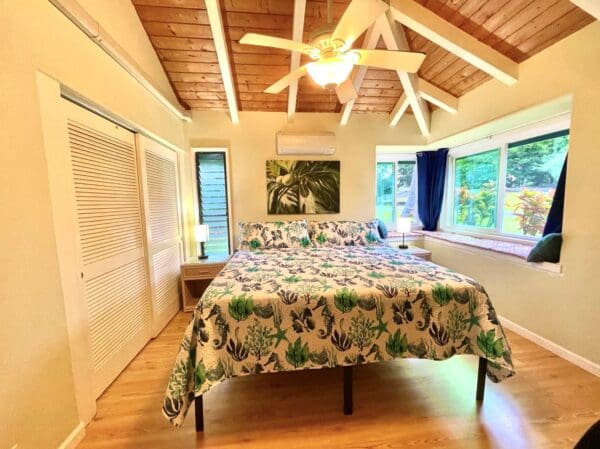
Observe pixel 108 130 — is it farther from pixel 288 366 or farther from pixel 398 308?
pixel 398 308

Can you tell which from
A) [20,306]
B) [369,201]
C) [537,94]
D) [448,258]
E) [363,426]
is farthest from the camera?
[369,201]

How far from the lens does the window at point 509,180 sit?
8.45 ft

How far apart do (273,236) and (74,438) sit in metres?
2.16

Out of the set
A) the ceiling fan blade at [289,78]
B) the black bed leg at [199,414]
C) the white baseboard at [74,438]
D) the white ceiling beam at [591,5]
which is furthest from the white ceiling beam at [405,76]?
the white baseboard at [74,438]

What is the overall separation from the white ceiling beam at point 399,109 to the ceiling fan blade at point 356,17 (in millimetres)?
2061

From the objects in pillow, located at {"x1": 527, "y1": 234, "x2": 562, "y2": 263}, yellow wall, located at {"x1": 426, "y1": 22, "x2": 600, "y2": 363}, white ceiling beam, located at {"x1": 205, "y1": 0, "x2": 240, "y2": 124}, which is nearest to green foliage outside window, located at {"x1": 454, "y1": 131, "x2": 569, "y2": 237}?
yellow wall, located at {"x1": 426, "y1": 22, "x2": 600, "y2": 363}

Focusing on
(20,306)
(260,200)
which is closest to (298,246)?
(260,200)

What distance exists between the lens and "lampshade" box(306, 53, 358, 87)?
1562 mm

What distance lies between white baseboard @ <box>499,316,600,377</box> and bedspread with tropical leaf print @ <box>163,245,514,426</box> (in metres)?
0.86

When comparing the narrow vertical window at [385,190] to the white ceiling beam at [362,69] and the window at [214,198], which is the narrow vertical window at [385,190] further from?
the window at [214,198]

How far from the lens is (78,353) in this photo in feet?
4.73

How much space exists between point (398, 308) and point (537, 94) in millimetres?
2130

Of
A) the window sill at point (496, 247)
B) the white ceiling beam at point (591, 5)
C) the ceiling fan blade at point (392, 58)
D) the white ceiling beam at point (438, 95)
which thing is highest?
the white ceiling beam at point (438, 95)

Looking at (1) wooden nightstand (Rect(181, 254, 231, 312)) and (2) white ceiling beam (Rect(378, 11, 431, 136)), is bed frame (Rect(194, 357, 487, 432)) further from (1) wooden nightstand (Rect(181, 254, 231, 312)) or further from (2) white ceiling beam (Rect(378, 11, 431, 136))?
(2) white ceiling beam (Rect(378, 11, 431, 136))
